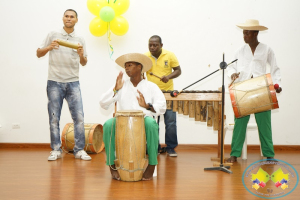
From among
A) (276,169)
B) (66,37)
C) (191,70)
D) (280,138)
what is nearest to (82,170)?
(66,37)

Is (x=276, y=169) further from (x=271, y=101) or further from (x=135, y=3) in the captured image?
(x=135, y=3)

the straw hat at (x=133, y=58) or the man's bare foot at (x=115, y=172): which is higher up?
the straw hat at (x=133, y=58)

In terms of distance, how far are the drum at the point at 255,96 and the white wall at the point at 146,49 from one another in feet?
6.60

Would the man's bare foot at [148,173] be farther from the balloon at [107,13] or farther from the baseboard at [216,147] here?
the balloon at [107,13]

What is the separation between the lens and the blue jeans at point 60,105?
199 inches

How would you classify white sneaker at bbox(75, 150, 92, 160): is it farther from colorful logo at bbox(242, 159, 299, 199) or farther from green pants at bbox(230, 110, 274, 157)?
colorful logo at bbox(242, 159, 299, 199)

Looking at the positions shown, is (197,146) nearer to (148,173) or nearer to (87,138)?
(87,138)

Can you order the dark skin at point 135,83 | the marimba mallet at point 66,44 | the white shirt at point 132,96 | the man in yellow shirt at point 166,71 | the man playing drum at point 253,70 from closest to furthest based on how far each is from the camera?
the dark skin at point 135,83
the white shirt at point 132,96
the marimba mallet at point 66,44
the man playing drum at point 253,70
the man in yellow shirt at point 166,71

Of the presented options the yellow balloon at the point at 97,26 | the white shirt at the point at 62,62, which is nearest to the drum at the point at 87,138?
the white shirt at the point at 62,62

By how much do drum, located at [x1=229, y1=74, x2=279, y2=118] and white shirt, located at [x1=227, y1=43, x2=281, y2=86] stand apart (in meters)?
0.57

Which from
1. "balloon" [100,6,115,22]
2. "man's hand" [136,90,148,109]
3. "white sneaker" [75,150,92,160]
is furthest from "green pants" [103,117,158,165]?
"balloon" [100,6,115,22]

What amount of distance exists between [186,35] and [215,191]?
3.56 m

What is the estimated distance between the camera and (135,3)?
254 inches

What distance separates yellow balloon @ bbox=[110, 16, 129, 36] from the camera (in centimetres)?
596
